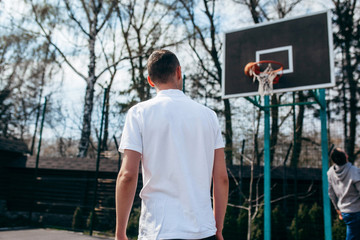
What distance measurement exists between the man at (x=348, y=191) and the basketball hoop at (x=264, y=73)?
5.67 ft

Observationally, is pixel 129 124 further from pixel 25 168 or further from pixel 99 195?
pixel 25 168

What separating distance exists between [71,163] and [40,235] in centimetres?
252

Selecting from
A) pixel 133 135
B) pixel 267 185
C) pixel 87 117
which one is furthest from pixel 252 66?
pixel 133 135

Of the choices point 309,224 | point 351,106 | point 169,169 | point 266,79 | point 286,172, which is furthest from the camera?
point 351,106

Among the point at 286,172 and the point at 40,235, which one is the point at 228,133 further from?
the point at 40,235

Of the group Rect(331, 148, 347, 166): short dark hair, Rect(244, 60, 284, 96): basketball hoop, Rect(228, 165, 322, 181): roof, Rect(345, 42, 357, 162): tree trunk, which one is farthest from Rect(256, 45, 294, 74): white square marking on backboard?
Rect(345, 42, 357, 162): tree trunk

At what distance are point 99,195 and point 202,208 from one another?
6825 millimetres

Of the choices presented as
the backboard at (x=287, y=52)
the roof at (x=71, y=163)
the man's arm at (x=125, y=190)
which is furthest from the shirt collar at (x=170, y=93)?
the roof at (x=71, y=163)

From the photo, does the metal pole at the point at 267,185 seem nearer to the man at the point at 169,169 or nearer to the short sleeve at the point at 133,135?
the man at the point at 169,169

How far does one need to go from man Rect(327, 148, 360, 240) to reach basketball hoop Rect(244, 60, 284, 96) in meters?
1.73

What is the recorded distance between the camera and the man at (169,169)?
1195mm

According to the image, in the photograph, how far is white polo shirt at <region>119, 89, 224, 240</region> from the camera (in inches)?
46.9

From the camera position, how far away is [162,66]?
4.68ft

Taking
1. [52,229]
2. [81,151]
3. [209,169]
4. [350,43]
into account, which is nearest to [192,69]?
[81,151]
